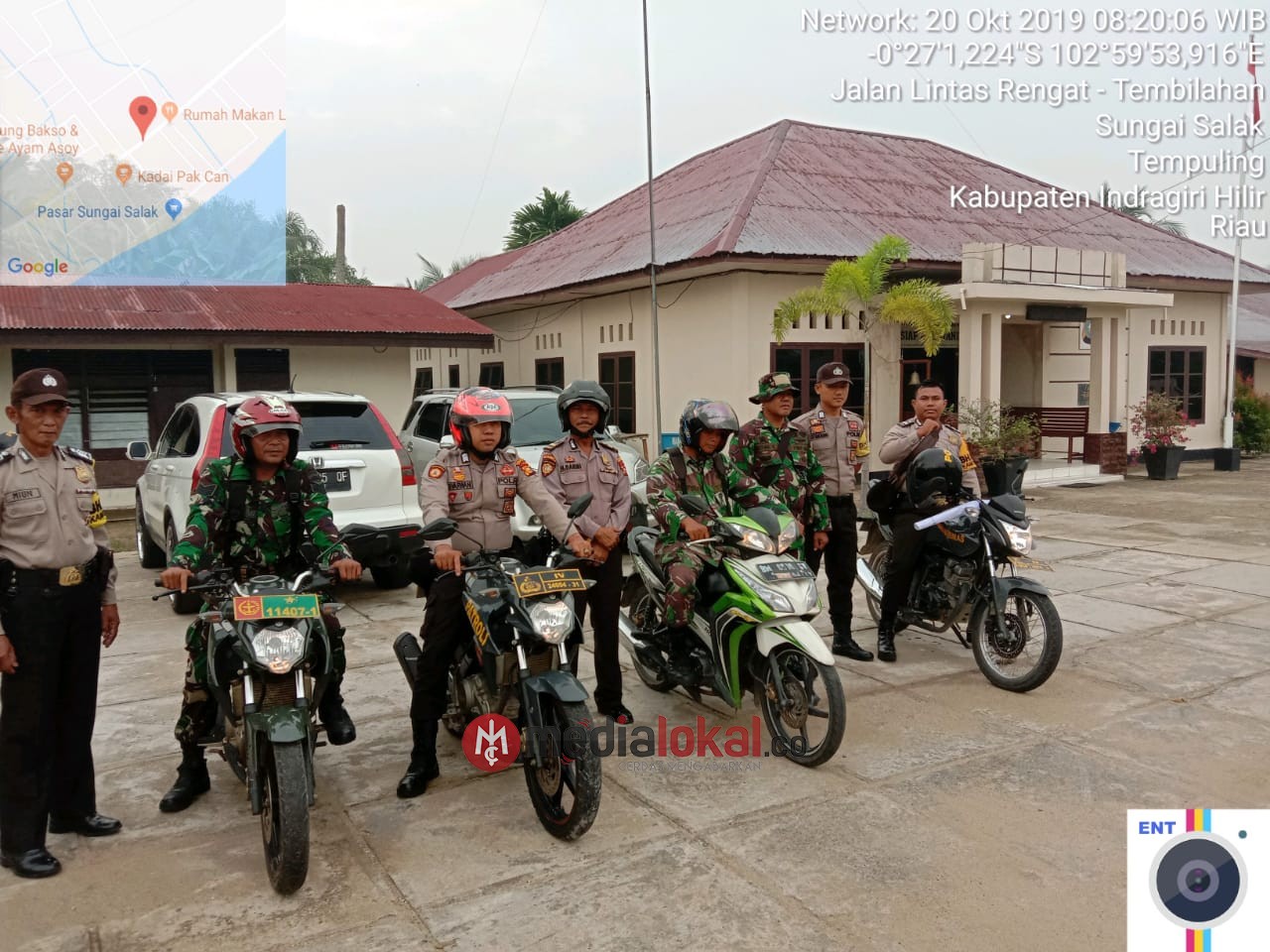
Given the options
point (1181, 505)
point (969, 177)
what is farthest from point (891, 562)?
point (969, 177)

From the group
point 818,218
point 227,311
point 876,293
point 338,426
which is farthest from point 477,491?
point 818,218

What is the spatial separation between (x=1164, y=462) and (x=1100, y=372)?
1824 millimetres

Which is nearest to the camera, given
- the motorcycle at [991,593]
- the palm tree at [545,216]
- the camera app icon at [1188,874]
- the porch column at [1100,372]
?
the camera app icon at [1188,874]

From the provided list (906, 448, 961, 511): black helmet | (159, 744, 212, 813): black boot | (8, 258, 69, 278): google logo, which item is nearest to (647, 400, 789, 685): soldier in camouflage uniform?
(906, 448, 961, 511): black helmet

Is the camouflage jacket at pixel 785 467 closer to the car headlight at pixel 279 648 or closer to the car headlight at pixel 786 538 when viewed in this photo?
the car headlight at pixel 786 538

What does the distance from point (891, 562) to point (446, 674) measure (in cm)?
303

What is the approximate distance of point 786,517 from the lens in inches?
187

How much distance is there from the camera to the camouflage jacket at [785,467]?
5.65 m

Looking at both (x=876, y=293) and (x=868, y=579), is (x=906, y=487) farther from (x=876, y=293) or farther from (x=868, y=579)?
(x=876, y=293)

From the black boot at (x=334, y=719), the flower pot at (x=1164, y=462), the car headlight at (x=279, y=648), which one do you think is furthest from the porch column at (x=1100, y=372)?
the car headlight at (x=279, y=648)

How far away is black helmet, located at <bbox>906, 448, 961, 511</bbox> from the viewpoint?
574cm

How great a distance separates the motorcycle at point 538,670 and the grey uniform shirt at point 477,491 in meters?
0.19

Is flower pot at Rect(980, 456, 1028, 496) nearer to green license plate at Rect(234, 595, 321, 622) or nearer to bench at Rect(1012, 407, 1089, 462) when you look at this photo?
bench at Rect(1012, 407, 1089, 462)

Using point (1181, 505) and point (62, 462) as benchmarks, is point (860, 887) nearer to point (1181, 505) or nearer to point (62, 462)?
point (62, 462)
